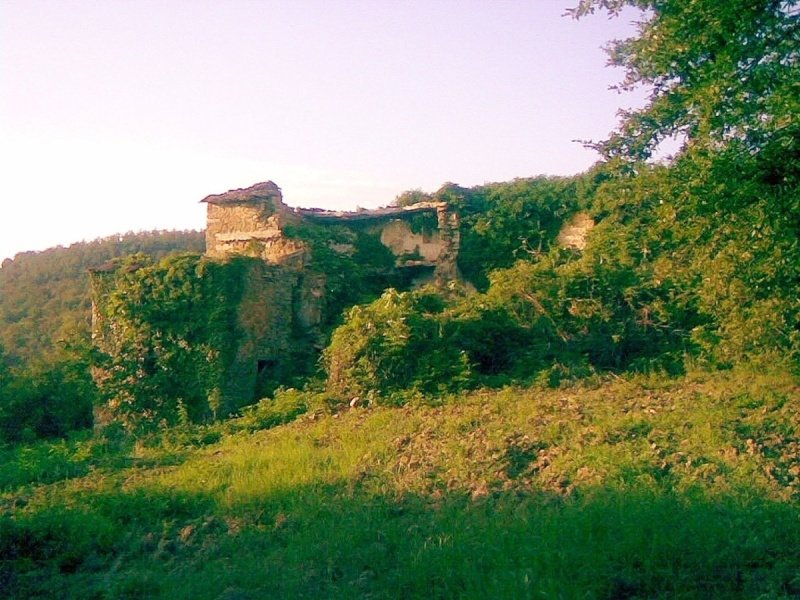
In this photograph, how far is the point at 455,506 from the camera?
8.79 meters

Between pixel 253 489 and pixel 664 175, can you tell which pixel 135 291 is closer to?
pixel 253 489

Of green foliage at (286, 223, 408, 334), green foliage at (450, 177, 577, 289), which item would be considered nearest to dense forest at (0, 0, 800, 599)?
green foliage at (286, 223, 408, 334)

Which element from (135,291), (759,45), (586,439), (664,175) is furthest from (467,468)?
(135,291)

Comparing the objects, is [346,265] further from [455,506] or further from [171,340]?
[455,506]

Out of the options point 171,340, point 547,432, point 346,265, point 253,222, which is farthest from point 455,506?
point 253,222

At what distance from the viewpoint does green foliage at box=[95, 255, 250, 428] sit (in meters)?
16.6

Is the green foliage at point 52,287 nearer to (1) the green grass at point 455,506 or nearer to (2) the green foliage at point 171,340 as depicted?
(2) the green foliage at point 171,340

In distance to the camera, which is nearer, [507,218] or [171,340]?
[171,340]

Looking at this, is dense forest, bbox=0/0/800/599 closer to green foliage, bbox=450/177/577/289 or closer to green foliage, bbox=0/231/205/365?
green foliage, bbox=450/177/577/289

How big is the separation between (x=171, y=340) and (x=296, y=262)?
128 inches

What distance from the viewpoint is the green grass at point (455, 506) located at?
6.76 metres

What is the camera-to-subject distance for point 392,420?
1262 cm

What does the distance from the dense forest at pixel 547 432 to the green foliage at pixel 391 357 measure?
0.14ft

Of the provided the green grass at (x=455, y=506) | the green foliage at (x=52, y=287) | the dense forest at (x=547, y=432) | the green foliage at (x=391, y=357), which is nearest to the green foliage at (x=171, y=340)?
the dense forest at (x=547, y=432)
